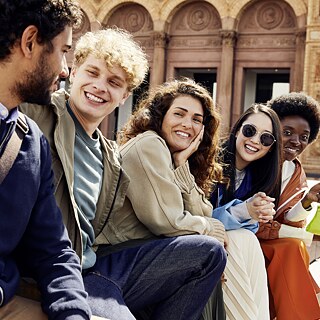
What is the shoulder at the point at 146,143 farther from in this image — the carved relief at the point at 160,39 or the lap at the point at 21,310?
the carved relief at the point at 160,39

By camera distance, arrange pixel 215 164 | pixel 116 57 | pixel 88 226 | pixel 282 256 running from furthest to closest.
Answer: pixel 282 256
pixel 215 164
pixel 116 57
pixel 88 226

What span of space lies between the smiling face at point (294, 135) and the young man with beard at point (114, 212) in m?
2.11

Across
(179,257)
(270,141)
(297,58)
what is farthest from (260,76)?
(179,257)

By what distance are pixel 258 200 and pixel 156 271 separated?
1.10 meters

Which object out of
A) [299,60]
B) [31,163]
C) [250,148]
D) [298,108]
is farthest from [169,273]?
[299,60]

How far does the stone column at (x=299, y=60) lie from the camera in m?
18.6

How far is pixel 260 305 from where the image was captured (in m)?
A: 3.25

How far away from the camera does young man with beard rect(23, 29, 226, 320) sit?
99.7 inches

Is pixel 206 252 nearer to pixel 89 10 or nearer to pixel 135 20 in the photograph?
pixel 135 20

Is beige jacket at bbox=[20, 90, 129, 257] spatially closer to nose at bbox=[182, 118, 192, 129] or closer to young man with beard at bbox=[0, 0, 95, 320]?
young man with beard at bbox=[0, 0, 95, 320]

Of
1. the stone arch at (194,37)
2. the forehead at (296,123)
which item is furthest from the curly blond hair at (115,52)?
the stone arch at (194,37)

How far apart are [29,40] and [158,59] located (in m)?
19.3

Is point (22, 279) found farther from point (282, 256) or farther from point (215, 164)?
point (282, 256)

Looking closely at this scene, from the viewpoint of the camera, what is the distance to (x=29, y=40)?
1818 mm
